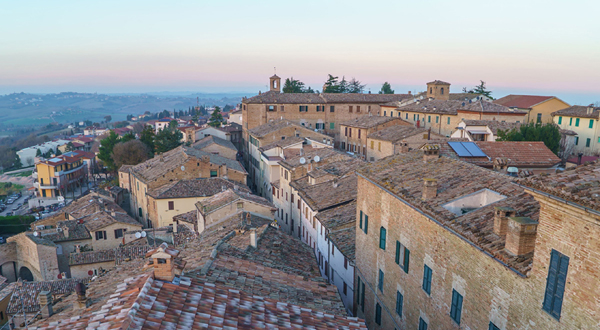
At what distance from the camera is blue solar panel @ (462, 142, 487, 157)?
2042 centimetres

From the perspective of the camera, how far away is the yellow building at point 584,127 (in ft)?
134

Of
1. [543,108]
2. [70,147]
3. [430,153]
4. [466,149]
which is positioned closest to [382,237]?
[430,153]

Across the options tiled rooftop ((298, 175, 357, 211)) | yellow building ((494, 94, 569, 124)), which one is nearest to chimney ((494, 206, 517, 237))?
tiled rooftop ((298, 175, 357, 211))

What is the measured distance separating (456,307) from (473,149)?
11.9m

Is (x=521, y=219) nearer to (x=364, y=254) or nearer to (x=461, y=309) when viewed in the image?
(x=461, y=309)

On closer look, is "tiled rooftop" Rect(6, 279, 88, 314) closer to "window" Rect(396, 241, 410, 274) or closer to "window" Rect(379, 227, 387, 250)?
"window" Rect(379, 227, 387, 250)

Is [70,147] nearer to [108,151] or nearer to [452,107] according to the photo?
[108,151]

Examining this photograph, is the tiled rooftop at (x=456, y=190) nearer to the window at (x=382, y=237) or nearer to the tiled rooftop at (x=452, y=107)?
the window at (x=382, y=237)

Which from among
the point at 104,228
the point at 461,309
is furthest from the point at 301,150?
the point at 461,309

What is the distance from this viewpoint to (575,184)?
7172mm

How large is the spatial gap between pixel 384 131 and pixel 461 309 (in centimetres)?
3730

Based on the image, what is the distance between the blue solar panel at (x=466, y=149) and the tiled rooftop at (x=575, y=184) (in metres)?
12.2

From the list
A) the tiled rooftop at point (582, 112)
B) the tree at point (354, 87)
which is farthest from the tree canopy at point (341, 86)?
the tiled rooftop at point (582, 112)

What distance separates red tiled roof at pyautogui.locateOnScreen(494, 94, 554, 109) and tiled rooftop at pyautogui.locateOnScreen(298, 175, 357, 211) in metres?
40.8
